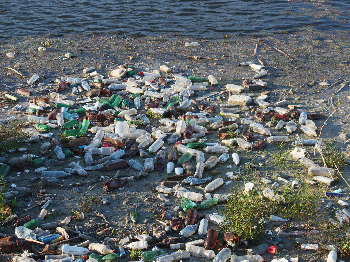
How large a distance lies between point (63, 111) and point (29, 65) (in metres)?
3.58

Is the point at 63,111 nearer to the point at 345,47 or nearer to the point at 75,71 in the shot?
the point at 75,71

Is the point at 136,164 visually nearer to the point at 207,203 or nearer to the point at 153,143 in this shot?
the point at 153,143

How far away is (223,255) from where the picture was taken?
473 centimetres

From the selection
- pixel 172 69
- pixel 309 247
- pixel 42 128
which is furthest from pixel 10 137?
pixel 309 247

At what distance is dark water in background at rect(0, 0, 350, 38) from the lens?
14.4 meters

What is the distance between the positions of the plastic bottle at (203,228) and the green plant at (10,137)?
12.7 feet

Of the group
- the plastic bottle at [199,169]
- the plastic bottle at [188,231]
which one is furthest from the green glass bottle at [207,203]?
the plastic bottle at [199,169]

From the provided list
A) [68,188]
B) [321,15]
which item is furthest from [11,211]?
[321,15]

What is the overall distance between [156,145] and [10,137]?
107 inches

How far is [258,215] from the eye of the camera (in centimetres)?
523

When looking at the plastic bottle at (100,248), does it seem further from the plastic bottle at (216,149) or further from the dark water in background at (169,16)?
the dark water in background at (169,16)

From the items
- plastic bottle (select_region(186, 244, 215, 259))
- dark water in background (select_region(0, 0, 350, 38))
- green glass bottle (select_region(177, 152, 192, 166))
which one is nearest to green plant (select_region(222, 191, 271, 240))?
plastic bottle (select_region(186, 244, 215, 259))

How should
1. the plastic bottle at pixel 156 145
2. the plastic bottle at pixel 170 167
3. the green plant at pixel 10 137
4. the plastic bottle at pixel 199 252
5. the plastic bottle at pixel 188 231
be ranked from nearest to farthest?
the plastic bottle at pixel 199 252 → the plastic bottle at pixel 188 231 → the plastic bottle at pixel 170 167 → the green plant at pixel 10 137 → the plastic bottle at pixel 156 145

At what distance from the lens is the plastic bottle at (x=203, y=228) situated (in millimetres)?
5156
